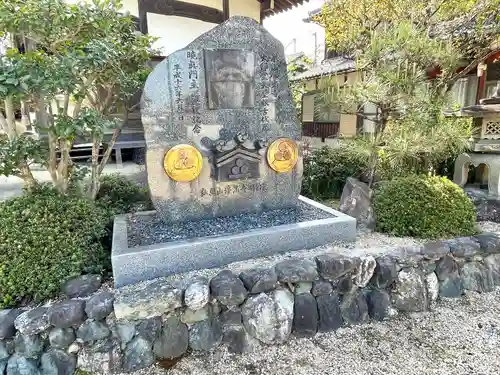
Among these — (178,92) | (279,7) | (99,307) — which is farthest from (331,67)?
(99,307)

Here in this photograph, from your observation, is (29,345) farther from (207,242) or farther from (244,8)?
(244,8)

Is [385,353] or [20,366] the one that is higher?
[20,366]

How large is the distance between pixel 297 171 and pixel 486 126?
9.97ft

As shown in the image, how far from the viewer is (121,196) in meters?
4.55

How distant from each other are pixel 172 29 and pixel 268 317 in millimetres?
7681

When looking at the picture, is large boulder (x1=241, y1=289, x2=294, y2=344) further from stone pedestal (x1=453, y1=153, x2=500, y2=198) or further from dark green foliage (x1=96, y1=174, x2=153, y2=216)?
stone pedestal (x1=453, y1=153, x2=500, y2=198)

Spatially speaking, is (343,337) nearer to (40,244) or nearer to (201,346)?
(201,346)

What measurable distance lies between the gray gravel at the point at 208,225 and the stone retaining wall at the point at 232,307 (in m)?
0.66

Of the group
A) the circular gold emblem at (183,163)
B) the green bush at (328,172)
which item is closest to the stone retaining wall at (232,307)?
the circular gold emblem at (183,163)

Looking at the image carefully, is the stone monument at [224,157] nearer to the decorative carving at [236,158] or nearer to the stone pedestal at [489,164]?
the decorative carving at [236,158]

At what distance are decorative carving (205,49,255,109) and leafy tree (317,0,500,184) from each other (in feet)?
4.75

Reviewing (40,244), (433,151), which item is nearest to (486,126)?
(433,151)

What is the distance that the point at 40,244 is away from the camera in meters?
2.78

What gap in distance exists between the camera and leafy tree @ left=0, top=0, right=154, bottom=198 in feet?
9.08
